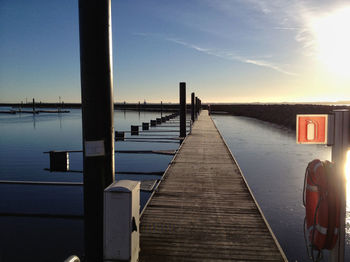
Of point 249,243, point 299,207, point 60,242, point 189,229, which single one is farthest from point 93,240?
point 299,207

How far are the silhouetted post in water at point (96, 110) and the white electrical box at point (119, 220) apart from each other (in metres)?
0.23

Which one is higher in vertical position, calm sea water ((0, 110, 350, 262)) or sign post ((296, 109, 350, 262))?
sign post ((296, 109, 350, 262))

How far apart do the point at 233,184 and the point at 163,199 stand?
7.49 ft

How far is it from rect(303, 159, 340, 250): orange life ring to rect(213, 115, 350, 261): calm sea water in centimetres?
599

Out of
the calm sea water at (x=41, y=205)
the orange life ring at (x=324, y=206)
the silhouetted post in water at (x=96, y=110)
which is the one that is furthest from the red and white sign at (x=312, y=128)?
the calm sea water at (x=41, y=205)

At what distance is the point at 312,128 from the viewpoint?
10.7ft

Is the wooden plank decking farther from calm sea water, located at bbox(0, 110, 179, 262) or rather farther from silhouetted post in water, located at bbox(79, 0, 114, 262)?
calm sea water, located at bbox(0, 110, 179, 262)

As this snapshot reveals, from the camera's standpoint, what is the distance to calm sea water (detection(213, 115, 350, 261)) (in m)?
9.62

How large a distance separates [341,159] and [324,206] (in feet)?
1.83

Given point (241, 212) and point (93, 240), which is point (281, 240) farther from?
point (93, 240)

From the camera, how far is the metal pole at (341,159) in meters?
3.11

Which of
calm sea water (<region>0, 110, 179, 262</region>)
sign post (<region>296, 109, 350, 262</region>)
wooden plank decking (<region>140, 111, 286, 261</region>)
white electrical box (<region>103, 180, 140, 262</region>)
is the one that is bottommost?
calm sea water (<region>0, 110, 179, 262</region>)

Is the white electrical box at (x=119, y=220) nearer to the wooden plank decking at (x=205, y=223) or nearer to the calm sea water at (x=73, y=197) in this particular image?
the wooden plank decking at (x=205, y=223)

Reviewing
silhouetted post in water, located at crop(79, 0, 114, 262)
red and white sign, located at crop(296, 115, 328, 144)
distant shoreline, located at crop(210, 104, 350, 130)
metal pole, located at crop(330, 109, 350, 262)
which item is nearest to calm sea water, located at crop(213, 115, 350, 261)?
metal pole, located at crop(330, 109, 350, 262)
